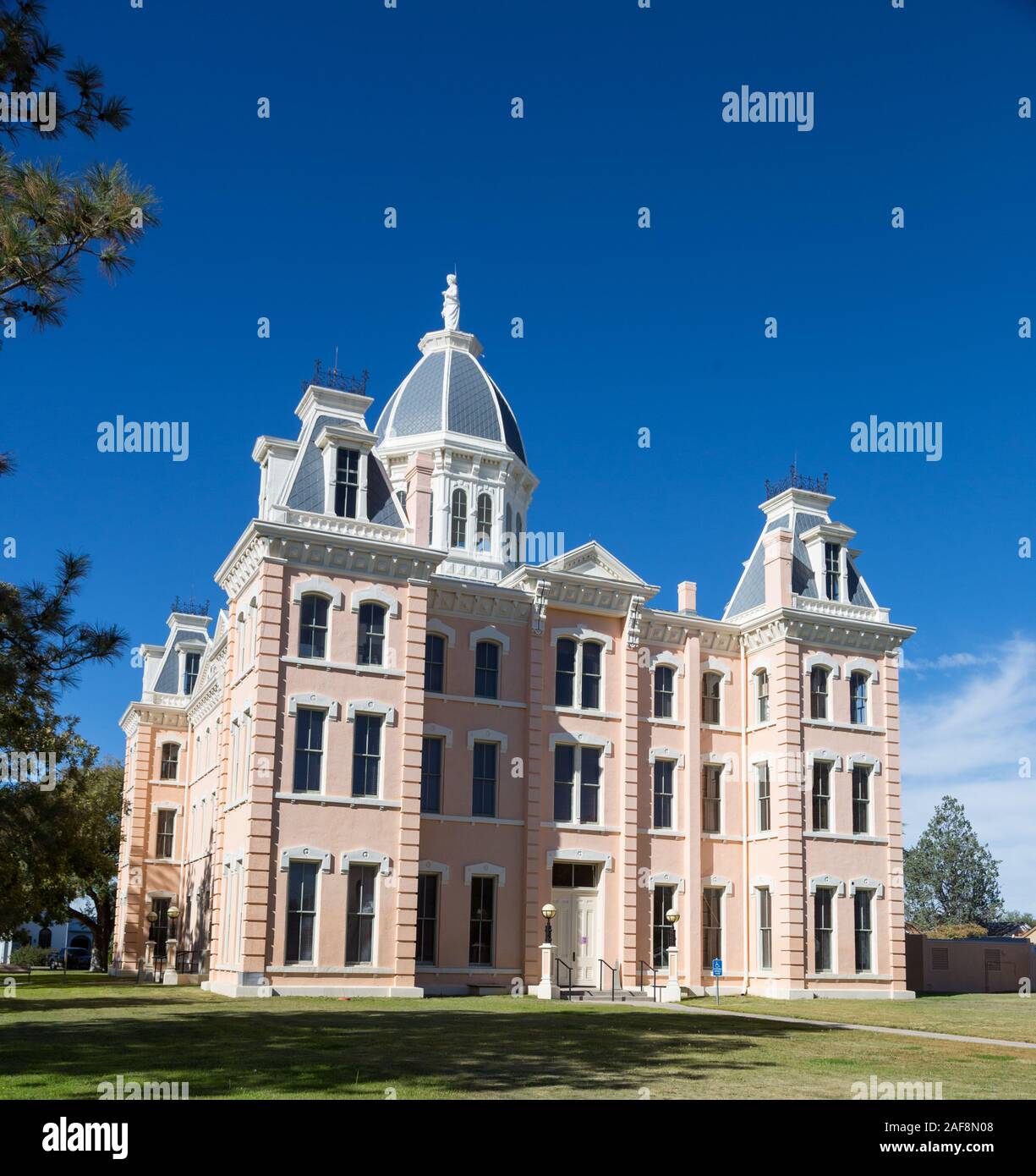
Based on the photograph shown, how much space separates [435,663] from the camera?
35.5 m

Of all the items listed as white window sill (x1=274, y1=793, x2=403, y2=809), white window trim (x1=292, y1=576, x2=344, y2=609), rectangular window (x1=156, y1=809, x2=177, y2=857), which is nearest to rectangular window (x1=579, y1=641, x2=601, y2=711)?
white window sill (x1=274, y1=793, x2=403, y2=809)

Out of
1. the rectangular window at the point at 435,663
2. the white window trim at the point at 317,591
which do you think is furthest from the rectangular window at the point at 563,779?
the white window trim at the point at 317,591

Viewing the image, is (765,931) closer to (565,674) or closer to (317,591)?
(565,674)

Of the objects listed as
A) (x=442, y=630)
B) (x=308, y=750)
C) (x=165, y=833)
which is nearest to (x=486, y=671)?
(x=442, y=630)

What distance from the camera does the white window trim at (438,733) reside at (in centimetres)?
3488

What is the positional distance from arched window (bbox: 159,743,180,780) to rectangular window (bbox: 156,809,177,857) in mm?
1425

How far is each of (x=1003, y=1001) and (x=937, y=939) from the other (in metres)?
8.11

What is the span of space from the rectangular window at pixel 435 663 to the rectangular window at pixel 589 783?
190 inches

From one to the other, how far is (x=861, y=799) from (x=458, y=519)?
1596cm

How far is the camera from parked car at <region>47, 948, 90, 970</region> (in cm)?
7874

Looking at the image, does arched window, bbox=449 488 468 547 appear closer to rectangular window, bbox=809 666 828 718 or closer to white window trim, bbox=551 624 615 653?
white window trim, bbox=551 624 615 653
